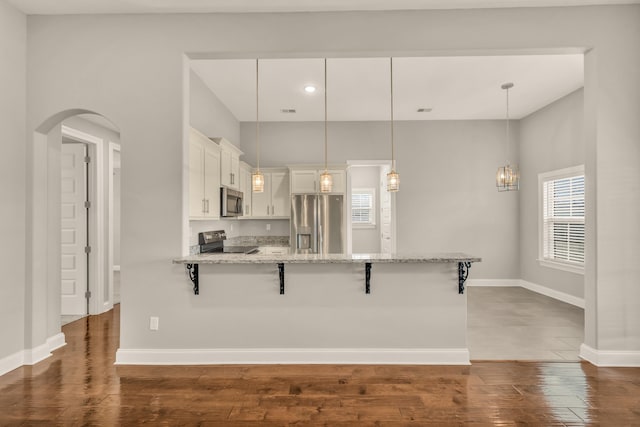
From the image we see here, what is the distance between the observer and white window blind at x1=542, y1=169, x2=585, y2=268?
5379mm

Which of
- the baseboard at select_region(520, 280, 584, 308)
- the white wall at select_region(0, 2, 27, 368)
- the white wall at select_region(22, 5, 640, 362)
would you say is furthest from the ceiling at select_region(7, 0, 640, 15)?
the baseboard at select_region(520, 280, 584, 308)

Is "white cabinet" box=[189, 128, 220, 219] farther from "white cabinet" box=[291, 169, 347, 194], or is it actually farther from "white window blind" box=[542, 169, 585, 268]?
"white window blind" box=[542, 169, 585, 268]

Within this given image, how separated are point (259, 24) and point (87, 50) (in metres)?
1.56

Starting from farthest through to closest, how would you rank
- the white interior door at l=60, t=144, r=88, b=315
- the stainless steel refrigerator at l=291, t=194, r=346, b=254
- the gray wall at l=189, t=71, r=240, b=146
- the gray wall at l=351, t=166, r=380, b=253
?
the gray wall at l=351, t=166, r=380, b=253, the stainless steel refrigerator at l=291, t=194, r=346, b=254, the white interior door at l=60, t=144, r=88, b=315, the gray wall at l=189, t=71, r=240, b=146

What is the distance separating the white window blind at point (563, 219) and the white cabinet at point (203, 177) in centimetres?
501

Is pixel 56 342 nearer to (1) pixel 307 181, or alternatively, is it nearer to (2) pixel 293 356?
(2) pixel 293 356

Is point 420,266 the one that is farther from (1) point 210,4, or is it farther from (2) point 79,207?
(2) point 79,207

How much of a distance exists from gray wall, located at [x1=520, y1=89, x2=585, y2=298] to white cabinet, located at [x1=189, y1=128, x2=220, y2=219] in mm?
4986

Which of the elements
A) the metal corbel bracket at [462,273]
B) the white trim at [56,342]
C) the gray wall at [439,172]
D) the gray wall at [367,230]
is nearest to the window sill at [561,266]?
the gray wall at [439,172]

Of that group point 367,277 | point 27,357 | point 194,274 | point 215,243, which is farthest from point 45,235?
point 367,277

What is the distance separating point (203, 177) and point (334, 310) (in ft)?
6.48

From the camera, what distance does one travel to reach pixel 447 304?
324cm

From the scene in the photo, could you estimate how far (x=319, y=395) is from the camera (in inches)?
105

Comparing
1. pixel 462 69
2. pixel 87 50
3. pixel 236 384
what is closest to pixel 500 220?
pixel 462 69
